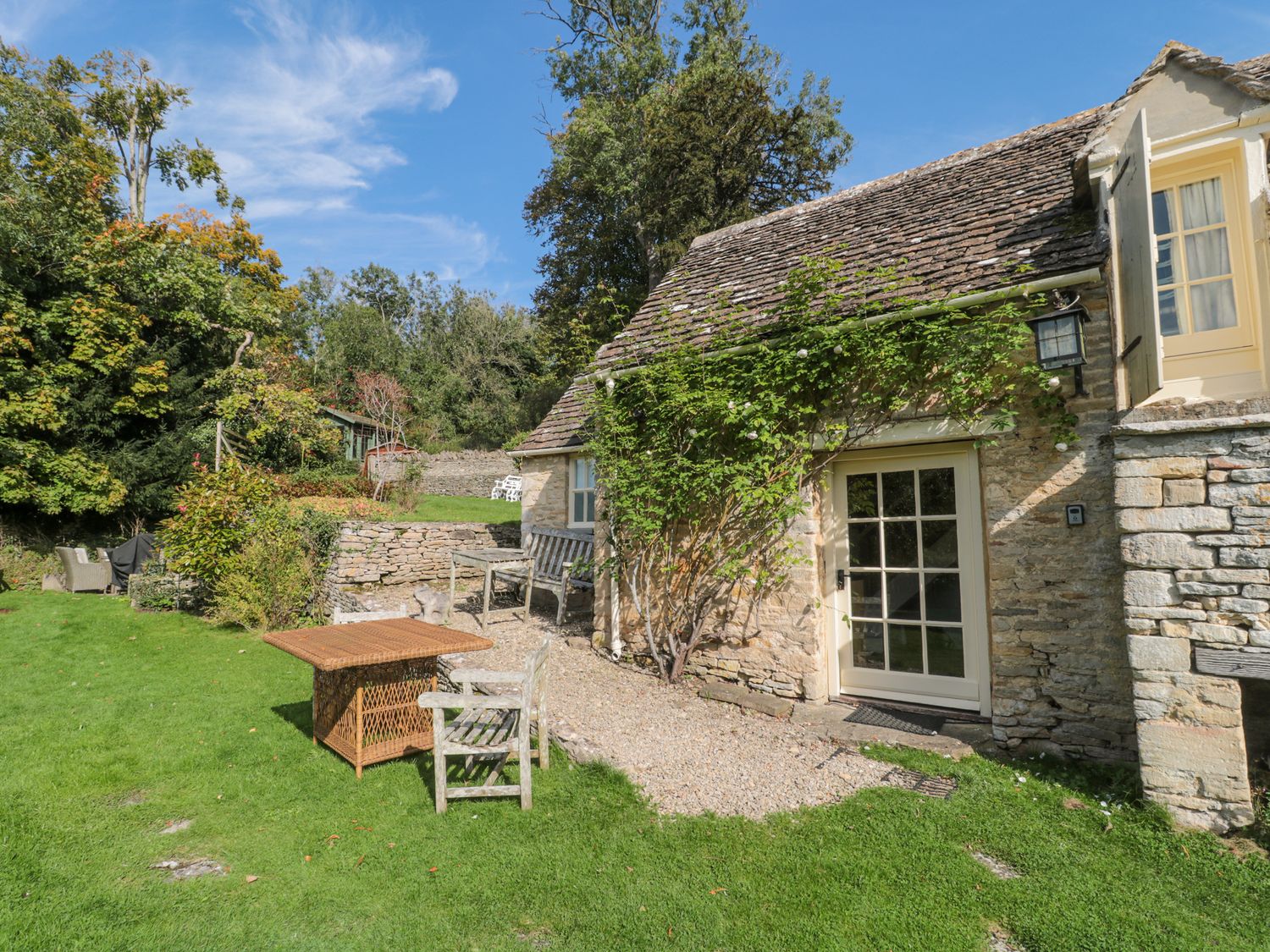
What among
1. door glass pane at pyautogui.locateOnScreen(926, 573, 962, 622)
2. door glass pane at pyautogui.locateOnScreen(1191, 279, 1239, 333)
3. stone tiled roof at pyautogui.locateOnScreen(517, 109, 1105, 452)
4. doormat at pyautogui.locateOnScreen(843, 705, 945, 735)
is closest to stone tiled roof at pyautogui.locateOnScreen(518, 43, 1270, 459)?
stone tiled roof at pyautogui.locateOnScreen(517, 109, 1105, 452)

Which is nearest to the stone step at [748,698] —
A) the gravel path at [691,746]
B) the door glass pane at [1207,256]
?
the gravel path at [691,746]

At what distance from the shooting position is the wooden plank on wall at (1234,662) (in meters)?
3.50

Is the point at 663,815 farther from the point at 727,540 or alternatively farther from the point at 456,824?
the point at 727,540

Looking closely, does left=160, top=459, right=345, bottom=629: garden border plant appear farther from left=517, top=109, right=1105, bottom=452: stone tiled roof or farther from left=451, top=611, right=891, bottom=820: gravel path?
left=517, top=109, right=1105, bottom=452: stone tiled roof

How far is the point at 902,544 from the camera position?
5.75 meters

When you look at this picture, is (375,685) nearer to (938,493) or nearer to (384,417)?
(938,493)

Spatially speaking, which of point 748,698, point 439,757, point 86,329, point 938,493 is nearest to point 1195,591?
point 938,493

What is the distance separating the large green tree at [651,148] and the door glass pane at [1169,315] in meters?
14.6

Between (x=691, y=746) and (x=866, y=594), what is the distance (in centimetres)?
229

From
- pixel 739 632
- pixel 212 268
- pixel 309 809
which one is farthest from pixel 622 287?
pixel 309 809

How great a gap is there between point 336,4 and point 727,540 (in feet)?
30.1

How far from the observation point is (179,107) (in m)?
22.2

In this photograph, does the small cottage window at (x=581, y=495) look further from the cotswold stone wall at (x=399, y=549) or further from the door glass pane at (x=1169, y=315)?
the door glass pane at (x=1169, y=315)

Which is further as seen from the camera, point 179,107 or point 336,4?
point 179,107
